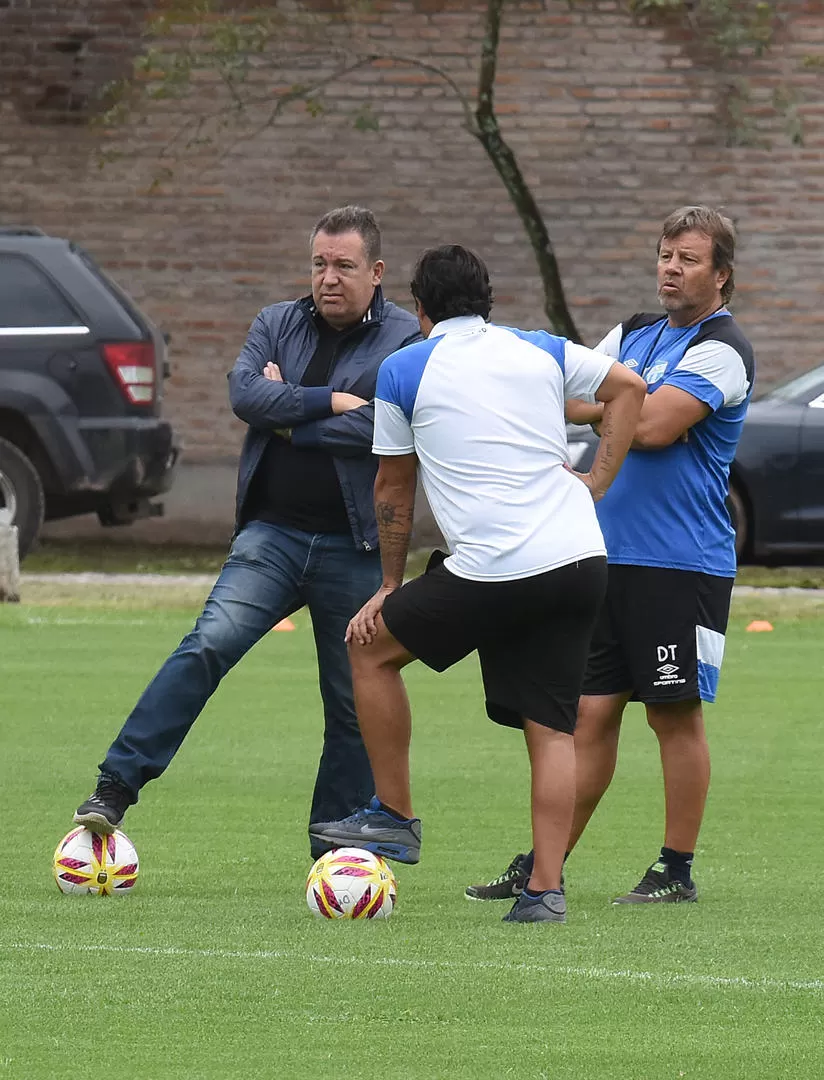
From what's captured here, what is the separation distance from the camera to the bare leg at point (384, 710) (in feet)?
20.7

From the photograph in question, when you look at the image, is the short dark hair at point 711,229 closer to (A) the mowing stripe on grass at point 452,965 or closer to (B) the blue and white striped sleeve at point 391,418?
(B) the blue and white striped sleeve at point 391,418

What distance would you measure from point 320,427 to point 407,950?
1844mm

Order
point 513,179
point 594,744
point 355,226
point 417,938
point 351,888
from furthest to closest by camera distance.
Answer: point 513,179, point 355,226, point 594,744, point 351,888, point 417,938

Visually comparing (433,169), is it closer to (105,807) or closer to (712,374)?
(712,374)

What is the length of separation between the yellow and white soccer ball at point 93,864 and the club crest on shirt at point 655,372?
2.12 metres

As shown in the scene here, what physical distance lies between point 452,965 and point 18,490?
11.8 meters

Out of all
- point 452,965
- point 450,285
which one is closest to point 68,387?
point 450,285

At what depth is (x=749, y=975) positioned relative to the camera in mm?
5516

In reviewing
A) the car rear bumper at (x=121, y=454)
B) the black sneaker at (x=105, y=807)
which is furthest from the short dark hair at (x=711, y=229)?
the car rear bumper at (x=121, y=454)

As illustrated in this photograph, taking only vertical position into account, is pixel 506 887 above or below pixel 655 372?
below

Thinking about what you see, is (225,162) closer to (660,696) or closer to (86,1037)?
(660,696)

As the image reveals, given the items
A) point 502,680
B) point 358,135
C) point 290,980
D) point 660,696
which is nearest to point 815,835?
point 660,696

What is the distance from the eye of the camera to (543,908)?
6176 mm

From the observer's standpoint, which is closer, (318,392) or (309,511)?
(318,392)
